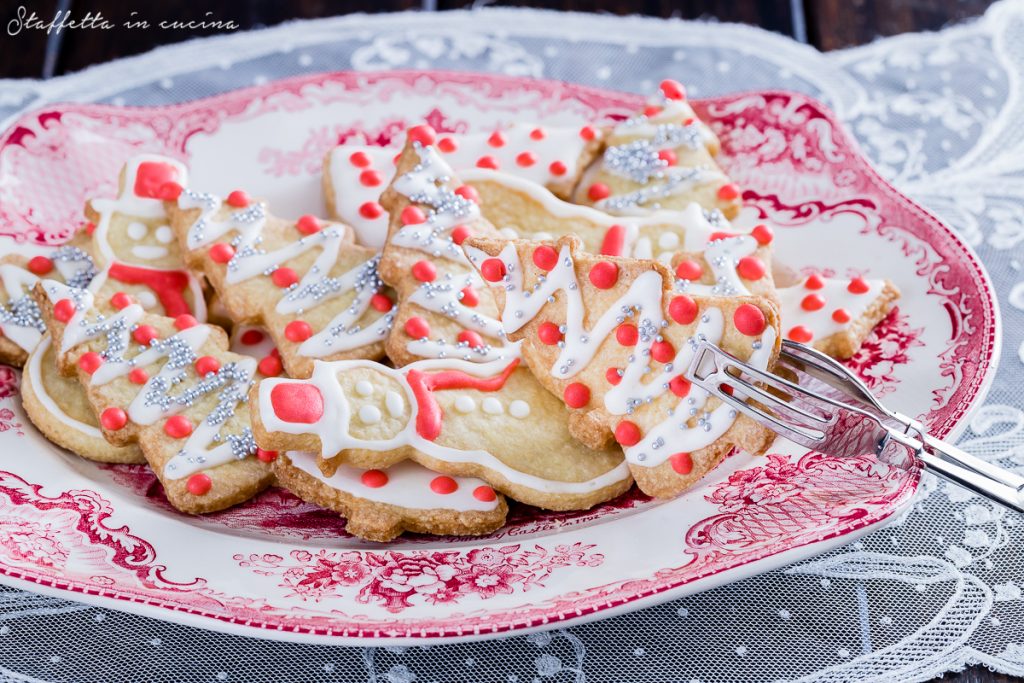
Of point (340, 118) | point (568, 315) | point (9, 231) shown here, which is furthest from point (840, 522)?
point (9, 231)

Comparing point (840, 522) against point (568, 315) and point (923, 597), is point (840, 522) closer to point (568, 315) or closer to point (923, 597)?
point (923, 597)

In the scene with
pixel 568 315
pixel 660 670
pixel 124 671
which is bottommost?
pixel 124 671

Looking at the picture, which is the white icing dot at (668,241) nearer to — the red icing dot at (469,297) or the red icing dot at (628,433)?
the red icing dot at (469,297)

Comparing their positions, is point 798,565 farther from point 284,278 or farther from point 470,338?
point 284,278

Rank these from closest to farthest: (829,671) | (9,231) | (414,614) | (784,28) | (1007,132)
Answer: (414,614) < (829,671) < (9,231) < (1007,132) < (784,28)

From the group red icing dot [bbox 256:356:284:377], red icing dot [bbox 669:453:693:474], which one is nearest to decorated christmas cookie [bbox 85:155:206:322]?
red icing dot [bbox 256:356:284:377]

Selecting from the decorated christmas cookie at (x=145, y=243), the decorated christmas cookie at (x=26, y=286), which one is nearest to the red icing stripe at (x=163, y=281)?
the decorated christmas cookie at (x=145, y=243)
